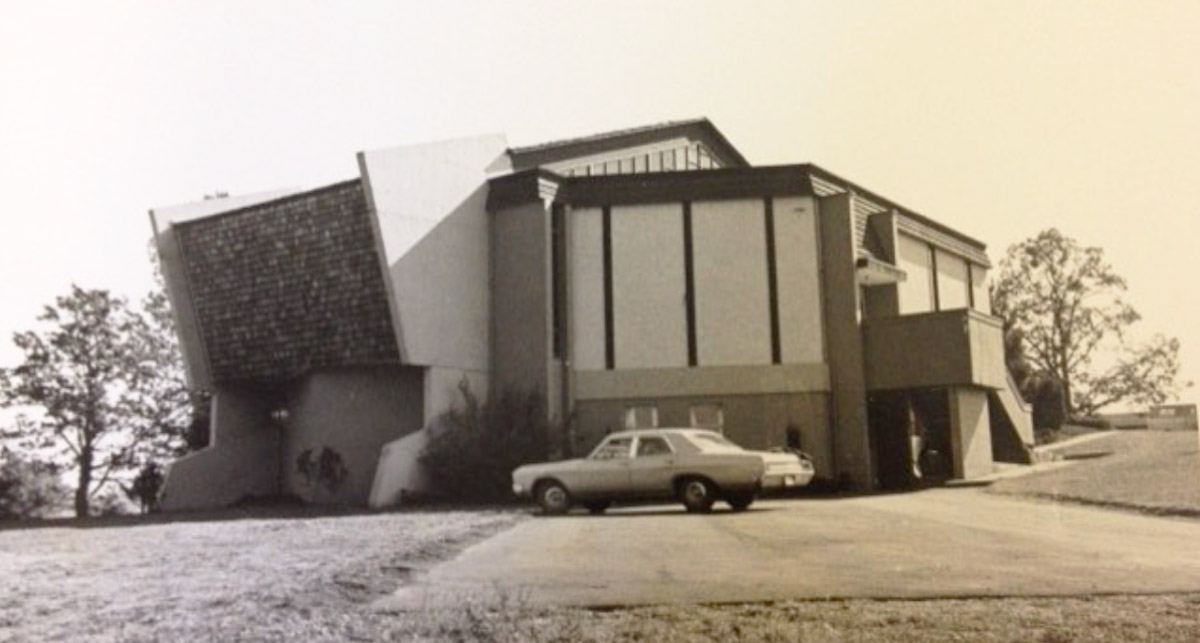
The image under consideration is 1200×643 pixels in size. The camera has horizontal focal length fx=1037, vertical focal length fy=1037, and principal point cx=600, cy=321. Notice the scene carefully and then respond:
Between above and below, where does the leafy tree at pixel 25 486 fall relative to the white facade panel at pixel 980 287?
below

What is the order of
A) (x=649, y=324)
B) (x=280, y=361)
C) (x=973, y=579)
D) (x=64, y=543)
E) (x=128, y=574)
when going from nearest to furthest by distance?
(x=973, y=579) → (x=128, y=574) → (x=64, y=543) → (x=649, y=324) → (x=280, y=361)

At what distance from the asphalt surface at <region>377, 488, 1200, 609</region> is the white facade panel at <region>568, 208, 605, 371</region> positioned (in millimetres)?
12004

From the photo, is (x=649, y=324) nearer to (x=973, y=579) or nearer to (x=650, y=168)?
(x=650, y=168)

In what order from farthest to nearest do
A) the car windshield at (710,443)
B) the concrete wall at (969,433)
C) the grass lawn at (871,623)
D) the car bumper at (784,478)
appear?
the concrete wall at (969,433) → the car windshield at (710,443) → the car bumper at (784,478) → the grass lawn at (871,623)

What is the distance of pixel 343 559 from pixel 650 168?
78.4 feet

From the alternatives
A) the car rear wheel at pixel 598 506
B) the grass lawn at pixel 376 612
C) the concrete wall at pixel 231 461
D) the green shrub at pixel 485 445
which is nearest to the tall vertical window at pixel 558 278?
the green shrub at pixel 485 445

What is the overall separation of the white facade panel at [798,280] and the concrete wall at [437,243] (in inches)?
322

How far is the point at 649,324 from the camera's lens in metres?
28.2

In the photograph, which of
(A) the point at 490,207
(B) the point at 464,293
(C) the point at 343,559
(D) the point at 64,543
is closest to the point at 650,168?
(A) the point at 490,207

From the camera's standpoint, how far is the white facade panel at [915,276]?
3225cm

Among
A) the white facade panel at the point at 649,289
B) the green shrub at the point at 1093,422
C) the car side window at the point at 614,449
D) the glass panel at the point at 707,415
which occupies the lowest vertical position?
the car side window at the point at 614,449

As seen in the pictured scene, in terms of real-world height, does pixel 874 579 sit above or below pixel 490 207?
below

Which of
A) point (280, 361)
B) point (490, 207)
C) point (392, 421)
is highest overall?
point (490, 207)

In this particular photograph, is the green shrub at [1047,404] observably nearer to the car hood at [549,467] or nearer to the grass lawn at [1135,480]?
the grass lawn at [1135,480]
